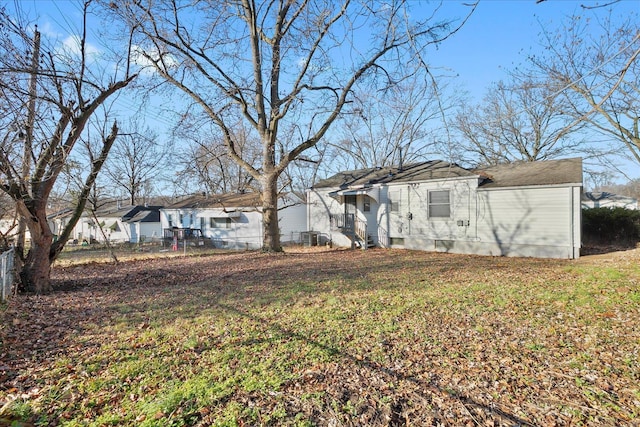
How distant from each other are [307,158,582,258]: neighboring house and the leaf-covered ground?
497cm

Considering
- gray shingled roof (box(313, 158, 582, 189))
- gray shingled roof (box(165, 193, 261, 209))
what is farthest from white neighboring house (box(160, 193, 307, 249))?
gray shingled roof (box(313, 158, 582, 189))

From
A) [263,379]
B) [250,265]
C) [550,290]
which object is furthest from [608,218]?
[263,379]

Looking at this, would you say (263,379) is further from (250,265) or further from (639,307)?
(250,265)

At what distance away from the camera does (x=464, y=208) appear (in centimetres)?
1371

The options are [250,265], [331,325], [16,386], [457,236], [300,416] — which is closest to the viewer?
[300,416]

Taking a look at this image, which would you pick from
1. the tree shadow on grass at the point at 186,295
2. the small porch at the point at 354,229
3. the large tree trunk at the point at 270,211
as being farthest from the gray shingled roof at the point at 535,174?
the large tree trunk at the point at 270,211

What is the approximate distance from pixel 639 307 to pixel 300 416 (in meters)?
5.50

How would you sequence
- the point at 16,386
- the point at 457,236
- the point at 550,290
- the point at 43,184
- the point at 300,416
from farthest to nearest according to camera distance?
1. the point at 457,236
2. the point at 43,184
3. the point at 550,290
4. the point at 16,386
5. the point at 300,416

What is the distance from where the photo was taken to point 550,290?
643cm

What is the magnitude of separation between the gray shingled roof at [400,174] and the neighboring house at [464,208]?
0.16 feet

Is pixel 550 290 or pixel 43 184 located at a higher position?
pixel 43 184

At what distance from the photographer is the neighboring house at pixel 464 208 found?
11.7 meters

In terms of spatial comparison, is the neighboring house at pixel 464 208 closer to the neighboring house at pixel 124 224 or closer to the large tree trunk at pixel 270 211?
the large tree trunk at pixel 270 211

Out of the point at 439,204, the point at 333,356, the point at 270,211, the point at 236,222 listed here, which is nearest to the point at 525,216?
the point at 439,204
